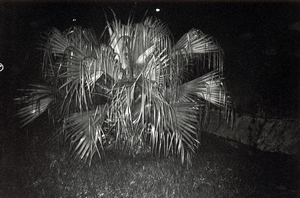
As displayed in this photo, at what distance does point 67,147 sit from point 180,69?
833mm

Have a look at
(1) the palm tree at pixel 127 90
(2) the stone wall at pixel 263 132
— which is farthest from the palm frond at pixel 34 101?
(2) the stone wall at pixel 263 132

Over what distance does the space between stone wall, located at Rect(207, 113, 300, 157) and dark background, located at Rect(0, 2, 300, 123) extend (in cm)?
6

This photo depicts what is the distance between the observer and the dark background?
185cm

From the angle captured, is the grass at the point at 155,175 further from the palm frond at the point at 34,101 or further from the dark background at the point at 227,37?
the dark background at the point at 227,37

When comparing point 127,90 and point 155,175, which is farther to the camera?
point 155,175

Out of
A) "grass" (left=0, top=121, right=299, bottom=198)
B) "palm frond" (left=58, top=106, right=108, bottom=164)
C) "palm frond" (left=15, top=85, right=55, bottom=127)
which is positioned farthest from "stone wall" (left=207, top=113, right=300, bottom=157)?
"palm frond" (left=15, top=85, right=55, bottom=127)

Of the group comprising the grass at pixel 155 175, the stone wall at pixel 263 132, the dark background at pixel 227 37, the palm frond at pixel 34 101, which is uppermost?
A: the dark background at pixel 227 37

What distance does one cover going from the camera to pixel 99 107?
70.6 inches

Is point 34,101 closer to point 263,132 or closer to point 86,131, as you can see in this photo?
point 86,131

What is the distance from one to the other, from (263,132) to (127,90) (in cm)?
89

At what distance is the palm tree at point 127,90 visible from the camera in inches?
70.4

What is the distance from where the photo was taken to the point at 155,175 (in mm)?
1887

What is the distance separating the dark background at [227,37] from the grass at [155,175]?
11.3 inches

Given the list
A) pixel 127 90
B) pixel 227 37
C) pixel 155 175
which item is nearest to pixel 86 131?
pixel 127 90
